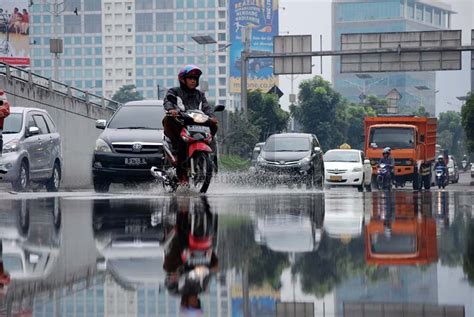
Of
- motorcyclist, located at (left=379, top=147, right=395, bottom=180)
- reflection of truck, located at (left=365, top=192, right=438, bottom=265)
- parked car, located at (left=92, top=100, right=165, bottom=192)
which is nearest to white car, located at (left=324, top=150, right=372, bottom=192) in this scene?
motorcyclist, located at (left=379, top=147, right=395, bottom=180)

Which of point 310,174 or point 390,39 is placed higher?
point 390,39

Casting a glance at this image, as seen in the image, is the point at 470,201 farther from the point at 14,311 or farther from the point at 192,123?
the point at 14,311

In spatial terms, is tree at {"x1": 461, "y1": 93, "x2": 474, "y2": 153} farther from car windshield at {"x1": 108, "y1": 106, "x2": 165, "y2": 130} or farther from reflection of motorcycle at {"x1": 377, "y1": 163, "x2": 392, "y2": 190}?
car windshield at {"x1": 108, "y1": 106, "x2": 165, "y2": 130}

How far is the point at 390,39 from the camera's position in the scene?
52.9 metres

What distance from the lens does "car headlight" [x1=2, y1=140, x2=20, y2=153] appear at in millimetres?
21516

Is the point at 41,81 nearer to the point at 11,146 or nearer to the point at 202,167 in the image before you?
the point at 11,146

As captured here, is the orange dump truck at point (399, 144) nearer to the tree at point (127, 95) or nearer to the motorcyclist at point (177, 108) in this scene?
the motorcyclist at point (177, 108)

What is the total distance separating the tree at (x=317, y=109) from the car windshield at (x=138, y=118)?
81594 millimetres

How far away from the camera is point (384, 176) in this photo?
38250 mm

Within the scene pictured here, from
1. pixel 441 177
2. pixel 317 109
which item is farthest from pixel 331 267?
pixel 317 109

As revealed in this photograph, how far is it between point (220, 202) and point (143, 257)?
6424 mm

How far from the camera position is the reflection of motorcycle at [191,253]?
5.83 m

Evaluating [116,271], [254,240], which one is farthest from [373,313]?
[254,240]

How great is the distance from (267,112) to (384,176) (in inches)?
1631
